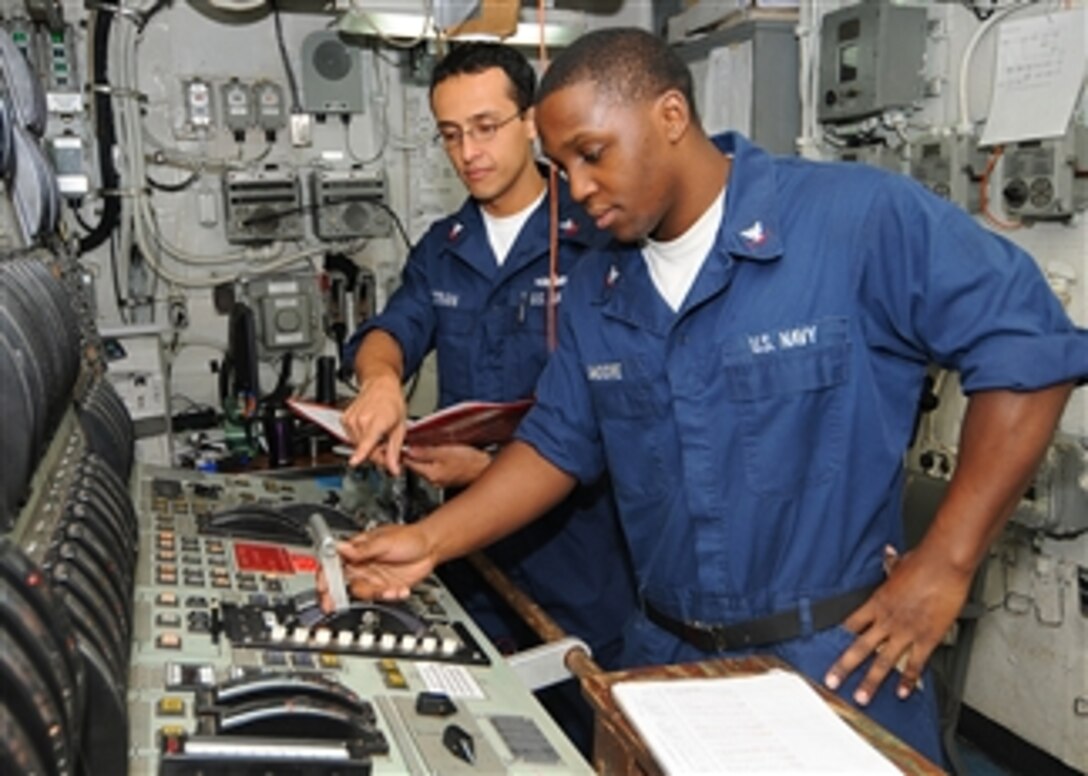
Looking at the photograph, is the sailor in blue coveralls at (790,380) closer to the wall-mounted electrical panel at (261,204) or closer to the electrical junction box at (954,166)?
the electrical junction box at (954,166)

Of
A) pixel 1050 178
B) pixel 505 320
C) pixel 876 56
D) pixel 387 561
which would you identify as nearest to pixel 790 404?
pixel 387 561

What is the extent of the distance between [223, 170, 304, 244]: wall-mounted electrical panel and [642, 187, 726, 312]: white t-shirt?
298 cm

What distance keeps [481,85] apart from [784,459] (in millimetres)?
1191

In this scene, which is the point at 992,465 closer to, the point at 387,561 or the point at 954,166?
the point at 387,561

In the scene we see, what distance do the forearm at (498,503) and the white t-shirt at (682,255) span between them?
0.37 meters

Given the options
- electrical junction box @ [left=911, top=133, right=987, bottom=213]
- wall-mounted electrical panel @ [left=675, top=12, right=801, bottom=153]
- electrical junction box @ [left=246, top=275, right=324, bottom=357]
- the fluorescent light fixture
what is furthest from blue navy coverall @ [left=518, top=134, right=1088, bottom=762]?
electrical junction box @ [left=246, top=275, right=324, bottom=357]

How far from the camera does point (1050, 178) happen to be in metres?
2.93

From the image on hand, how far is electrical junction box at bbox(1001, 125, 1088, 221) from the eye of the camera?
2898mm

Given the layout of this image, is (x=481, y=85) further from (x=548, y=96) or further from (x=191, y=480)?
(x=191, y=480)

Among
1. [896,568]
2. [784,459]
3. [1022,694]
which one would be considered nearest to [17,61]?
[784,459]

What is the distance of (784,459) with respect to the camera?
155 centimetres

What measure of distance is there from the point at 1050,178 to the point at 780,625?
2003 millimetres

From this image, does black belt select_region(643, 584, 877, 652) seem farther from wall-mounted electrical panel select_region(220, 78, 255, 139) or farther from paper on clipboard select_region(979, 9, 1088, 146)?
wall-mounted electrical panel select_region(220, 78, 255, 139)

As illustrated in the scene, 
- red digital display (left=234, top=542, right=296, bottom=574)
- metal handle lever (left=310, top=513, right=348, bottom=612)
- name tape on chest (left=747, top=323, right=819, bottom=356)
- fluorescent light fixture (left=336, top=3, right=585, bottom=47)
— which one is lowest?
red digital display (left=234, top=542, right=296, bottom=574)
